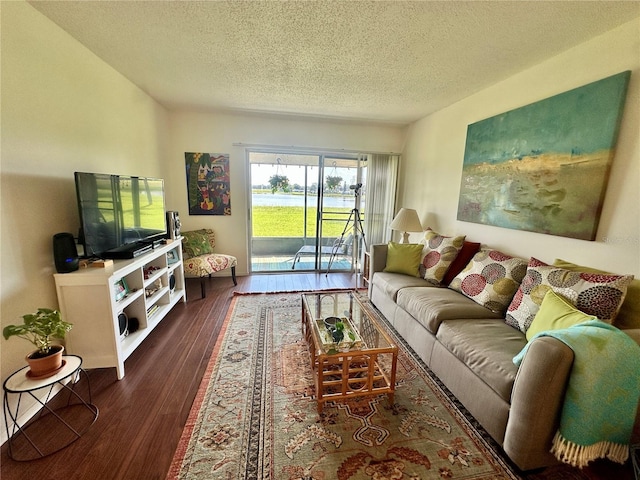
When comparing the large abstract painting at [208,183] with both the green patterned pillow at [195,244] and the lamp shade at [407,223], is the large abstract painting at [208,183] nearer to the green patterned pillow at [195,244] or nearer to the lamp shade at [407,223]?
the green patterned pillow at [195,244]

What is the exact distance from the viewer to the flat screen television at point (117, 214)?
5.82ft

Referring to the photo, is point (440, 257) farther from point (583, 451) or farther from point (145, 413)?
point (145, 413)

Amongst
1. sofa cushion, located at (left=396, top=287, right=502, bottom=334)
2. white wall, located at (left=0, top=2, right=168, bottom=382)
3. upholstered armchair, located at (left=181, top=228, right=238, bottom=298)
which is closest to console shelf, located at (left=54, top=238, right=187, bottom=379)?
white wall, located at (left=0, top=2, right=168, bottom=382)

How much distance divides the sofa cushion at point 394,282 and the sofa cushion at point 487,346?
0.65m

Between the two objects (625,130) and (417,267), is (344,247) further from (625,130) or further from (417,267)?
(625,130)

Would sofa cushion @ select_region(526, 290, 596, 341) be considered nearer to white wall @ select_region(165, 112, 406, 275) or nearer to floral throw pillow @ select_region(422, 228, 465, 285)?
floral throw pillow @ select_region(422, 228, 465, 285)

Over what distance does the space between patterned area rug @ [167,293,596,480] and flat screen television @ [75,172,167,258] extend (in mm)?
1198

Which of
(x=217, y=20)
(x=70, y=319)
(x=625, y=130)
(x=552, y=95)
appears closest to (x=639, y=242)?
(x=625, y=130)

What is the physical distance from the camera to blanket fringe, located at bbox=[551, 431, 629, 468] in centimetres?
110

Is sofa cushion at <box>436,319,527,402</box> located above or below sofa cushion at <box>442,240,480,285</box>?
below

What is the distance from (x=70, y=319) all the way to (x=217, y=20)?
216 cm

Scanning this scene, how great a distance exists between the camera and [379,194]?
13.9 ft

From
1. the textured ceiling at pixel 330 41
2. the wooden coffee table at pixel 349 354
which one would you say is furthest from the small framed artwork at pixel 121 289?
the textured ceiling at pixel 330 41

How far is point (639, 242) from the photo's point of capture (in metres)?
1.53
